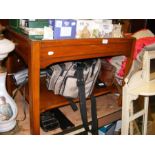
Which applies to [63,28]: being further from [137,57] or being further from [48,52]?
[137,57]

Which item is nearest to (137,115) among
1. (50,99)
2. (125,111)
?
(125,111)

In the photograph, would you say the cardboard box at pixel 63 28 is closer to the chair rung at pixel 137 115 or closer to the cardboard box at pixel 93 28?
the cardboard box at pixel 93 28

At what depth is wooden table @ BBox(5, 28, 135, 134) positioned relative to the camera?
0.91m

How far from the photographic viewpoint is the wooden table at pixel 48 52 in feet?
2.97

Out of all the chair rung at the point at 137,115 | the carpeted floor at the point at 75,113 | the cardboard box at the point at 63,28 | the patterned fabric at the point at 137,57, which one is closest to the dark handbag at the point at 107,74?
the patterned fabric at the point at 137,57

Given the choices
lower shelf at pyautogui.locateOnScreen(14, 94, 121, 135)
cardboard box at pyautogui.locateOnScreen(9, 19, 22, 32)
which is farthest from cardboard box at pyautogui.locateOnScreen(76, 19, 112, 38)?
lower shelf at pyautogui.locateOnScreen(14, 94, 121, 135)

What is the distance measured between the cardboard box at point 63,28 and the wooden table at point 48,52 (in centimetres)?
3

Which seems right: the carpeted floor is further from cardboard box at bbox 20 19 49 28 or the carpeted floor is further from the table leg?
cardboard box at bbox 20 19 49 28

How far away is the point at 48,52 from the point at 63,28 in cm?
13

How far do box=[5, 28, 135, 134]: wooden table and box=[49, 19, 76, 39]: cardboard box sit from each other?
0.09ft

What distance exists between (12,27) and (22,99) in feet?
1.62

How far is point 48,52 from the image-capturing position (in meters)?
0.92
